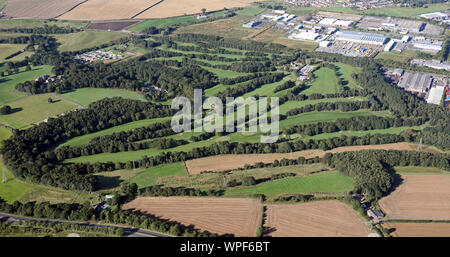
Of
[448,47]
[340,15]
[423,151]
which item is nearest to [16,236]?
[423,151]

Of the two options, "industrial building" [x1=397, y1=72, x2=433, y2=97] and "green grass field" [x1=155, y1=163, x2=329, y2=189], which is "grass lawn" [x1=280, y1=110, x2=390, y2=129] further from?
"green grass field" [x1=155, y1=163, x2=329, y2=189]

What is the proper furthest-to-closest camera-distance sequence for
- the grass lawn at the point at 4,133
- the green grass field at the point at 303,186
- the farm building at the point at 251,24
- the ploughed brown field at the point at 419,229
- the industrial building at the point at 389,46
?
the farm building at the point at 251,24 < the industrial building at the point at 389,46 < the grass lawn at the point at 4,133 < the green grass field at the point at 303,186 < the ploughed brown field at the point at 419,229

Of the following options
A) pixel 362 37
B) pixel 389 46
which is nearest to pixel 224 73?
pixel 362 37

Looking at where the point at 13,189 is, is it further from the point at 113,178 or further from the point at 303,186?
the point at 303,186

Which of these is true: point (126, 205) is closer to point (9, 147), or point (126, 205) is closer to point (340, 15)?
point (9, 147)

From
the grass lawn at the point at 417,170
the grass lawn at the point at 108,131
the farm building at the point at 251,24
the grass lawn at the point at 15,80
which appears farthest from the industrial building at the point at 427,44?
the grass lawn at the point at 15,80

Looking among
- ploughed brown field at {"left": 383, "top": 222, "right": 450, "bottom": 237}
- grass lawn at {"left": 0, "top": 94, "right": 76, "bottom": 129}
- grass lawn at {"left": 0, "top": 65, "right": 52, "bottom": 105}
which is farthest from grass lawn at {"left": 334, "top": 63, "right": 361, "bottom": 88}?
grass lawn at {"left": 0, "top": 65, "right": 52, "bottom": 105}

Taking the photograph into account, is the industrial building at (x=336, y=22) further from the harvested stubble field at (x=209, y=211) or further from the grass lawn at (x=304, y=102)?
the harvested stubble field at (x=209, y=211)
